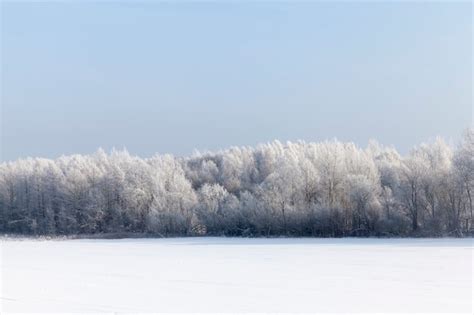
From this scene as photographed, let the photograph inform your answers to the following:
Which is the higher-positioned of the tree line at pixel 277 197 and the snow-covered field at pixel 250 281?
the tree line at pixel 277 197

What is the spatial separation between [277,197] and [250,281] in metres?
23.6

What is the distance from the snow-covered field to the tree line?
1016 cm

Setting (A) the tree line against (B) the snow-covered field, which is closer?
(B) the snow-covered field

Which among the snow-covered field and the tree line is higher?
the tree line

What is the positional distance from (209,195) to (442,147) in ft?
57.9

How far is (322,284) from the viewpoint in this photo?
14742 millimetres

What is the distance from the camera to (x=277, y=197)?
39.0 m

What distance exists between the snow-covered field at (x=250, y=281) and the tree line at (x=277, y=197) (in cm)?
1016

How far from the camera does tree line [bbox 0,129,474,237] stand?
3441 centimetres

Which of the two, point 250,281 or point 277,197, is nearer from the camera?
point 250,281

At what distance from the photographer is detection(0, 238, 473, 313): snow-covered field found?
12.3 meters

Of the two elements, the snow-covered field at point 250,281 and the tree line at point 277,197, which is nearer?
the snow-covered field at point 250,281

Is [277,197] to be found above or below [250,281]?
above

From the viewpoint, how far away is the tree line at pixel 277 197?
34406mm
